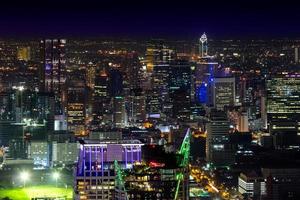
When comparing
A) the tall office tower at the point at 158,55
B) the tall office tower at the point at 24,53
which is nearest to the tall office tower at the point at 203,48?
the tall office tower at the point at 158,55

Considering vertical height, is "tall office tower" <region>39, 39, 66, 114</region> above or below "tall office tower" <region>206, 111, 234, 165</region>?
above

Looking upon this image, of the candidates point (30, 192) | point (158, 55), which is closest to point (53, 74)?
point (158, 55)

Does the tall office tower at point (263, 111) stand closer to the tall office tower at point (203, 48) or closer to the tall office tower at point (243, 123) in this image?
the tall office tower at point (243, 123)

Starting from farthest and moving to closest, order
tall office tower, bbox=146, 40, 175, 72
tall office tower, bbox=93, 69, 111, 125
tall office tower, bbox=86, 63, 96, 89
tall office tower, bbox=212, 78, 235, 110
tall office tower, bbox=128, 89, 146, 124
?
tall office tower, bbox=212, 78, 235, 110, tall office tower, bbox=128, 89, 146, 124, tall office tower, bbox=93, 69, 111, 125, tall office tower, bbox=86, 63, 96, 89, tall office tower, bbox=146, 40, 175, 72

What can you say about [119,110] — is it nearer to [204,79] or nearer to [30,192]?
[204,79]

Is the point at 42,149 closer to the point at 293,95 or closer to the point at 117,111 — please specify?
the point at 117,111

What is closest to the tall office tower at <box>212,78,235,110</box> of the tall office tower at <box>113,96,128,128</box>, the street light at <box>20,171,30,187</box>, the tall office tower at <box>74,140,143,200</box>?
the tall office tower at <box>113,96,128,128</box>

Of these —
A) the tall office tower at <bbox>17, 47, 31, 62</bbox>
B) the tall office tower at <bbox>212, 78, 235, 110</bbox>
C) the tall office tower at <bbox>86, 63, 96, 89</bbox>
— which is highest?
the tall office tower at <bbox>17, 47, 31, 62</bbox>

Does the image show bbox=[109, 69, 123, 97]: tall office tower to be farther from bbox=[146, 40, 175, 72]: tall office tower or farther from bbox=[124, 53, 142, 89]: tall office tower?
bbox=[146, 40, 175, 72]: tall office tower
